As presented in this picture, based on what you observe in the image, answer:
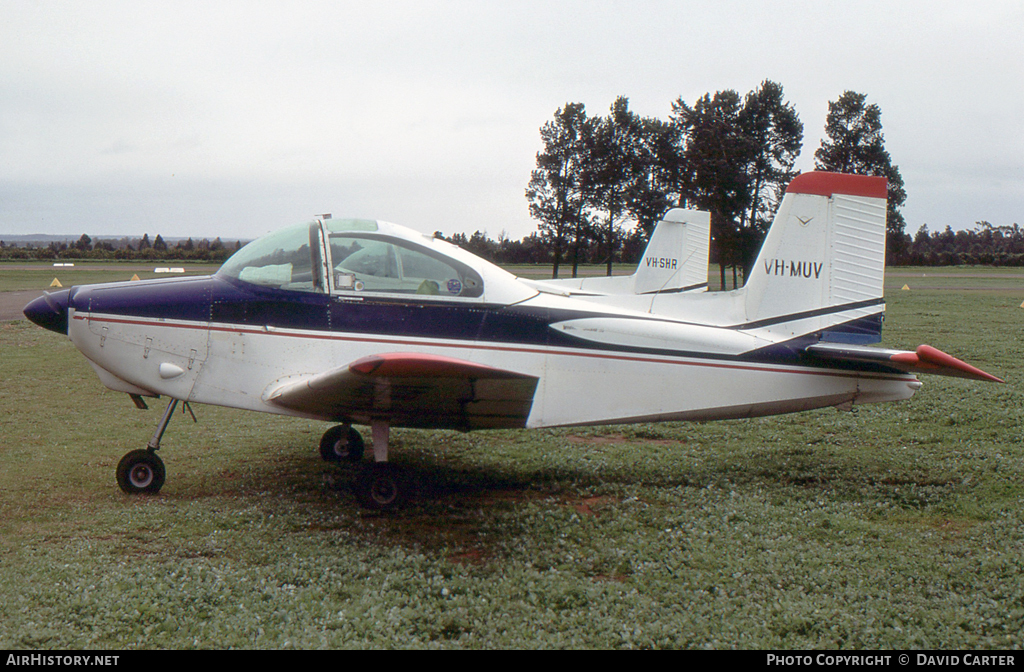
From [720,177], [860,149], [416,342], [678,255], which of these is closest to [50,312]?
[416,342]

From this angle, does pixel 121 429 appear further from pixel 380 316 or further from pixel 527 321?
pixel 527 321

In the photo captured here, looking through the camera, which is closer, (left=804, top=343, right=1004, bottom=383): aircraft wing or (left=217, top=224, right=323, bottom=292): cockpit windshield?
(left=804, top=343, right=1004, bottom=383): aircraft wing

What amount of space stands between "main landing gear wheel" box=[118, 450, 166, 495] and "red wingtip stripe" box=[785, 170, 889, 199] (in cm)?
621

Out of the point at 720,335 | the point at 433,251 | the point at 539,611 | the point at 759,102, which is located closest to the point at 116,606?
the point at 539,611

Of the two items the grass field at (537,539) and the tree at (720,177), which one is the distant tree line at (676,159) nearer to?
the tree at (720,177)

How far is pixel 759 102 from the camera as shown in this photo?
3584 centimetres

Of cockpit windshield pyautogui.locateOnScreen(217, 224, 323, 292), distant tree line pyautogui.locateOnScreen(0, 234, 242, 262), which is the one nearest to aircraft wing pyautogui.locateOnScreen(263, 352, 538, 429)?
cockpit windshield pyautogui.locateOnScreen(217, 224, 323, 292)

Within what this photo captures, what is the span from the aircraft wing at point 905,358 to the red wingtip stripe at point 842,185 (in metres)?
1.39

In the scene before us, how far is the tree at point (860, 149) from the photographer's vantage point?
4134 centimetres

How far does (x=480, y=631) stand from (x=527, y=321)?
8.93 ft

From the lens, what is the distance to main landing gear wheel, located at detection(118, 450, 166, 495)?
601 cm

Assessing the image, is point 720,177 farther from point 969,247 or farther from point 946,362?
point 969,247

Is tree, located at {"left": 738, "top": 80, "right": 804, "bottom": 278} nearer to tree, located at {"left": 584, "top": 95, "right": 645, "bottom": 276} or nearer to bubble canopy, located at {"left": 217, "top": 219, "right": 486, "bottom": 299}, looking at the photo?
tree, located at {"left": 584, "top": 95, "right": 645, "bottom": 276}

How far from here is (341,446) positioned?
7.38 m
